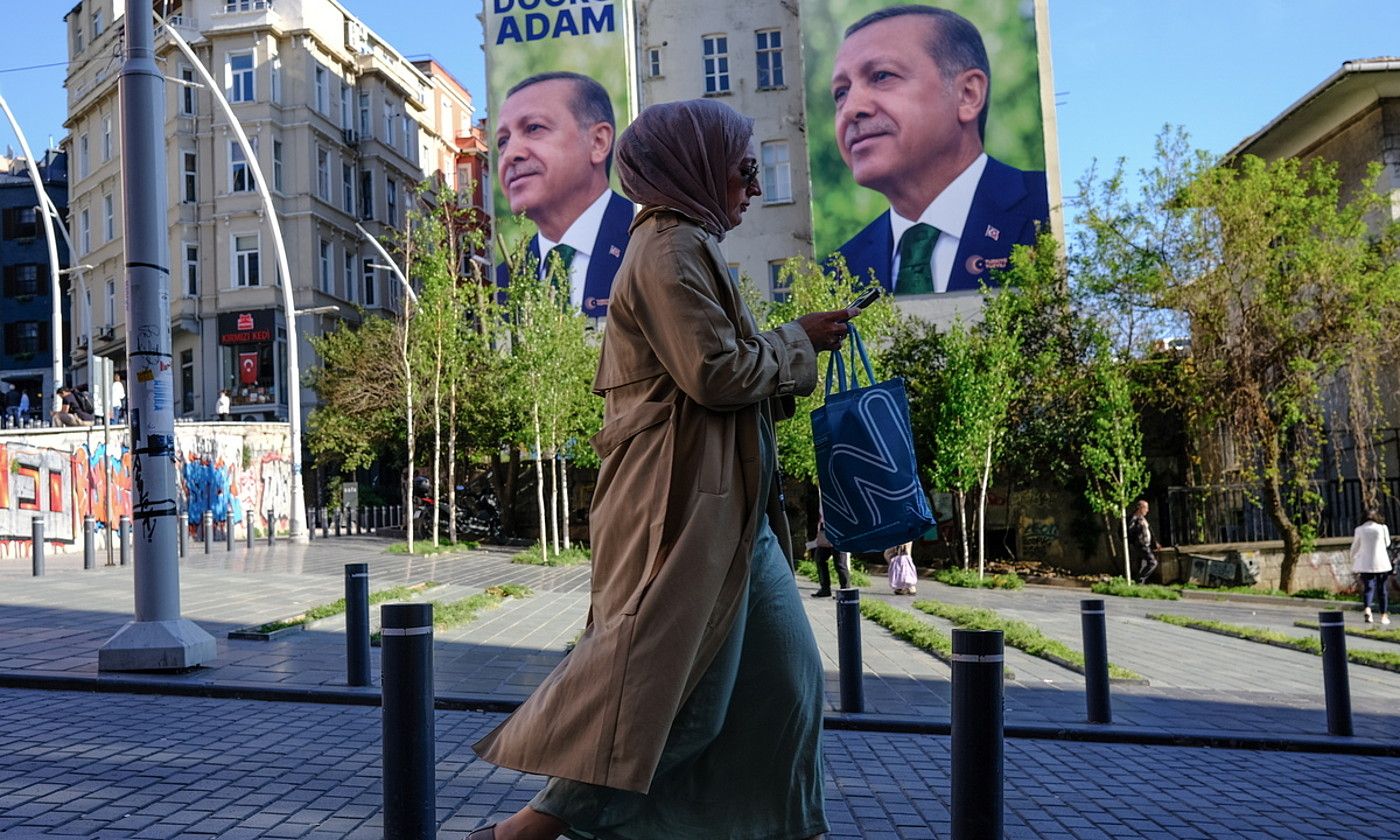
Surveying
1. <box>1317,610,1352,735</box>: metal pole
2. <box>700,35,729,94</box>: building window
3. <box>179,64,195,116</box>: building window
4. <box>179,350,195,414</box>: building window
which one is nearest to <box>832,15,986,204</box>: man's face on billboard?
<box>700,35,729,94</box>: building window

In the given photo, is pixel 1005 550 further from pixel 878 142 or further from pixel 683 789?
pixel 683 789

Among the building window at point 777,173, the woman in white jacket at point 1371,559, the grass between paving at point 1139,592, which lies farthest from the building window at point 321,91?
the woman in white jacket at point 1371,559

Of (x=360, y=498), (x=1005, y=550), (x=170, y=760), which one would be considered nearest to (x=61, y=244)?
(x=360, y=498)

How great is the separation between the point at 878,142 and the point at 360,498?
767 inches

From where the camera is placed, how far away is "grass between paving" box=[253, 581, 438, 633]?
10258 mm

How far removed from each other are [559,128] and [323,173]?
1129 cm

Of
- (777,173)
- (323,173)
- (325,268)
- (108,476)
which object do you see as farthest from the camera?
(323,173)

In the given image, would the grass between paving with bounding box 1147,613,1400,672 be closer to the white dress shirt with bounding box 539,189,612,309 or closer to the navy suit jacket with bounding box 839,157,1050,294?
the navy suit jacket with bounding box 839,157,1050,294

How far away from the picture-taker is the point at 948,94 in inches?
1455

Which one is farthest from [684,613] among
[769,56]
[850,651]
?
[769,56]

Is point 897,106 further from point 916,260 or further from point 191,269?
point 191,269

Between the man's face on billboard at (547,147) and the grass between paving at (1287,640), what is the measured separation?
29427 mm

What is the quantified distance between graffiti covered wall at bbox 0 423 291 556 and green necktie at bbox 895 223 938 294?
1813 cm

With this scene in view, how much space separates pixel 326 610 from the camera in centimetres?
1139
